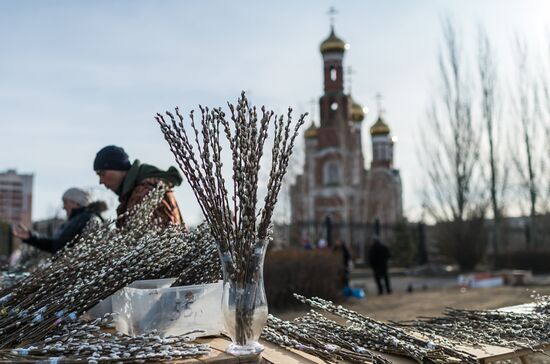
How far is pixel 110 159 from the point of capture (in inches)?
121

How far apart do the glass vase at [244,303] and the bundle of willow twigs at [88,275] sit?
16.5 inches

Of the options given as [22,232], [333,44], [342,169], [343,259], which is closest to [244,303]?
[22,232]

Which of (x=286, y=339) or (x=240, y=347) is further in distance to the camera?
(x=286, y=339)

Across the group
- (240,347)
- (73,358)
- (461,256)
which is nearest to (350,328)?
(240,347)

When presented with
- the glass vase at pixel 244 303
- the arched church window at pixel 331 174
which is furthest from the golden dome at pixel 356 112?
the glass vase at pixel 244 303

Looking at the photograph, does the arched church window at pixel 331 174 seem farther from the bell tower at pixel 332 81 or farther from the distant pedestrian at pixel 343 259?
the distant pedestrian at pixel 343 259

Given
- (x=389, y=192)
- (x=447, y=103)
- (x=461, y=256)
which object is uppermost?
(x=447, y=103)

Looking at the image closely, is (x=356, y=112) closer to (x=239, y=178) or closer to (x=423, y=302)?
(x=423, y=302)

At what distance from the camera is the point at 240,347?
1578 mm

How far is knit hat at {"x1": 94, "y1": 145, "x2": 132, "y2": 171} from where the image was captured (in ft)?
10.1

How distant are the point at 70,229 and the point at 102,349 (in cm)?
247

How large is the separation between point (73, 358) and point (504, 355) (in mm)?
1450

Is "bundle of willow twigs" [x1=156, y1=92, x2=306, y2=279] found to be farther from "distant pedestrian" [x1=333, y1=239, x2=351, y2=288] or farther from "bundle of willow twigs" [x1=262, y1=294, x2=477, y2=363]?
"distant pedestrian" [x1=333, y1=239, x2=351, y2=288]

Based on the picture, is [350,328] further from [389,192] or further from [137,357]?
[389,192]
